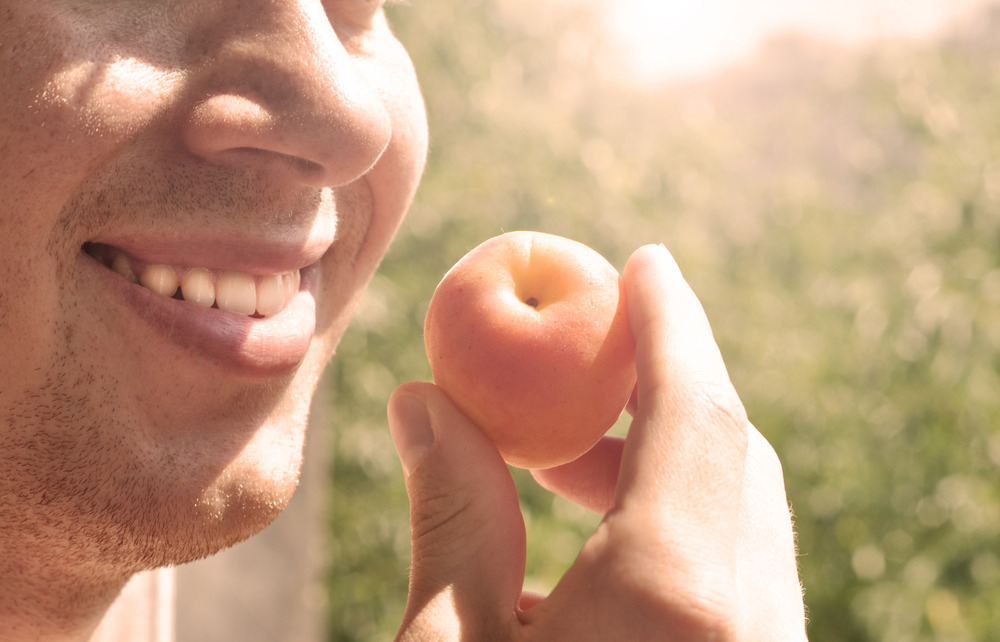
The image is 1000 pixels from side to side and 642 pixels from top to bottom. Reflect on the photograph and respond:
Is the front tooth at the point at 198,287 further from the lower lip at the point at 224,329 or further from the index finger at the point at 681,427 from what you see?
the index finger at the point at 681,427

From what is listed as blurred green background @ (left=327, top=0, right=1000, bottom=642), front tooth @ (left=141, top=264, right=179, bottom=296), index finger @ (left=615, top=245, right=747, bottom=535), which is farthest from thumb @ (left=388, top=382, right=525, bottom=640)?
blurred green background @ (left=327, top=0, right=1000, bottom=642)

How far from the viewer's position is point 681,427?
103 cm

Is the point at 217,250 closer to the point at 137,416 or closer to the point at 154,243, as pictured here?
the point at 154,243

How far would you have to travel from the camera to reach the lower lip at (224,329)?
1.25 m

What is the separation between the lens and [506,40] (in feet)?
19.9

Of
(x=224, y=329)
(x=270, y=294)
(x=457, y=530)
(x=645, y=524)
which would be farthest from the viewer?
(x=270, y=294)

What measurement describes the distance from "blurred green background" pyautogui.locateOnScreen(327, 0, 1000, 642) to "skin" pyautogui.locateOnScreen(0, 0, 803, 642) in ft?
7.73

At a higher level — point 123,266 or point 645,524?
point 645,524

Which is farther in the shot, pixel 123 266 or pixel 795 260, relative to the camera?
pixel 795 260

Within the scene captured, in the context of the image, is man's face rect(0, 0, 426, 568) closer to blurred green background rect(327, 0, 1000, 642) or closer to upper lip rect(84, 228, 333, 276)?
upper lip rect(84, 228, 333, 276)

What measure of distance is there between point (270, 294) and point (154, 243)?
237 millimetres

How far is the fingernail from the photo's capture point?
1168 millimetres

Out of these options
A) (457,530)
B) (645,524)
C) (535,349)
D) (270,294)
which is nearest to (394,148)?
(270,294)

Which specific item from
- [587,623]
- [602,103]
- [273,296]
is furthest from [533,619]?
[602,103]
